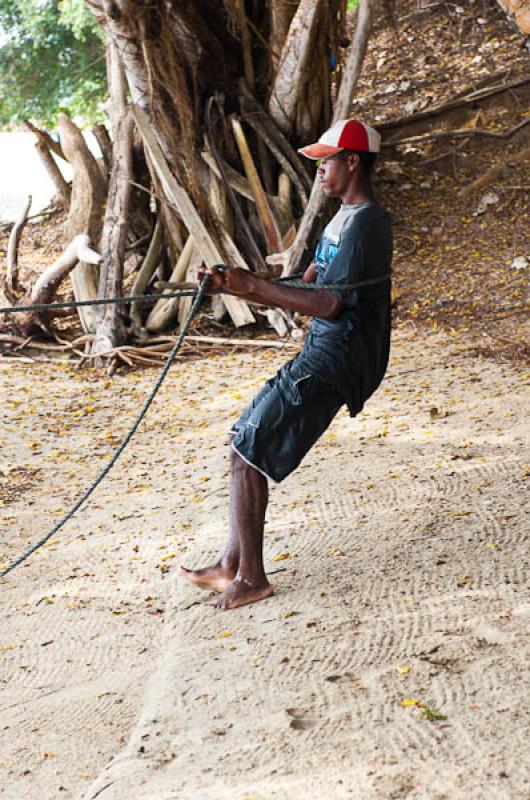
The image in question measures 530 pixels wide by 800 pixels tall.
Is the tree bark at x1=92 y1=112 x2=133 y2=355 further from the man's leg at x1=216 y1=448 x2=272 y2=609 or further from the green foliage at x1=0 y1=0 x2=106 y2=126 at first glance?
the green foliage at x1=0 y1=0 x2=106 y2=126

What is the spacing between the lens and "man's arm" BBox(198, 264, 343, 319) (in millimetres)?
3455

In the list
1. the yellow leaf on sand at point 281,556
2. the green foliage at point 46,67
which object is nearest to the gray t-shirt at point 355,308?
the yellow leaf on sand at point 281,556

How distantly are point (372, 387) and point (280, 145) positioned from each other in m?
6.72

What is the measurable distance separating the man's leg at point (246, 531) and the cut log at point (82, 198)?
6468mm

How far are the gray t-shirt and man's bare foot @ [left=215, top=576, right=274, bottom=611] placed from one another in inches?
31.6

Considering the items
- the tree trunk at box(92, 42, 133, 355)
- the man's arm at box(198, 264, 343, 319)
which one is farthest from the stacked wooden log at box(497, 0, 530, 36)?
the man's arm at box(198, 264, 343, 319)

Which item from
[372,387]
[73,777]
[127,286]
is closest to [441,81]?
[127,286]

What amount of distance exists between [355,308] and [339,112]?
19.5ft

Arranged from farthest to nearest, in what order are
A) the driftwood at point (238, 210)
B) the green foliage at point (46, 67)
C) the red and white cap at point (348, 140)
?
the green foliage at point (46, 67) < the driftwood at point (238, 210) < the red and white cap at point (348, 140)

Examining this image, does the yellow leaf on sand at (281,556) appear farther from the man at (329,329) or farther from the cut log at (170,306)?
the cut log at (170,306)

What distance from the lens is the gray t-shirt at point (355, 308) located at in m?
3.49

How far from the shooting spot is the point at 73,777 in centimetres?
297

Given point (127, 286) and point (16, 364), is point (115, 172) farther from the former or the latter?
point (16, 364)

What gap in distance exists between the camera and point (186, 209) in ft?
30.9
